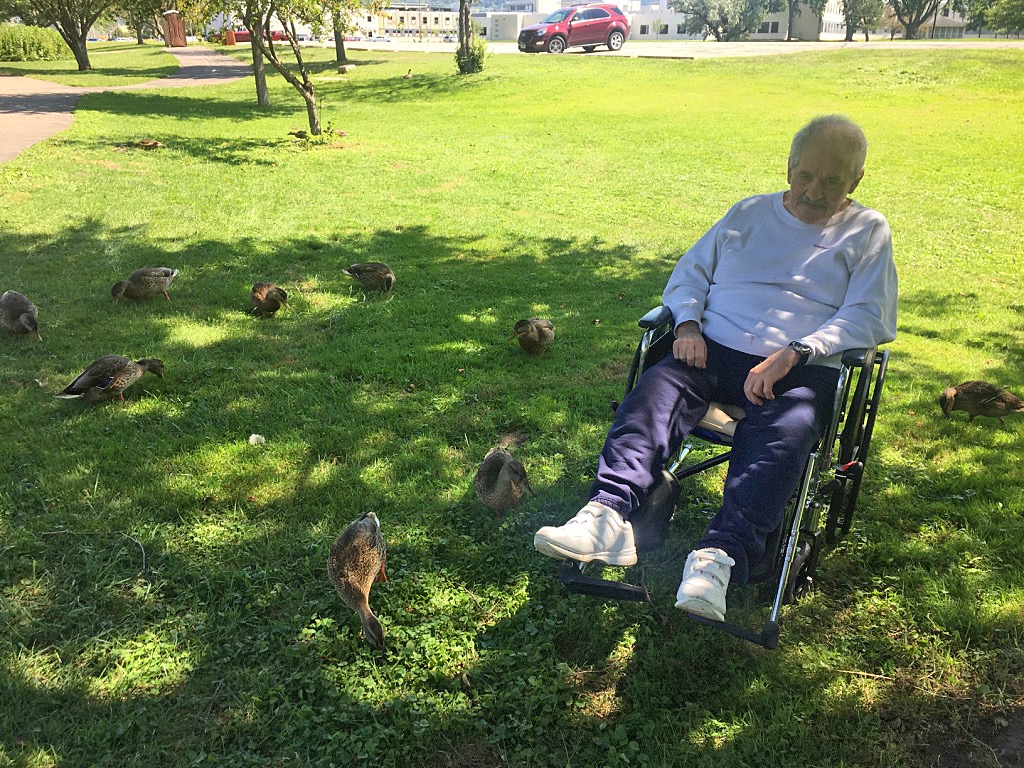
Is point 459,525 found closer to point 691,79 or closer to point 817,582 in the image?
point 817,582

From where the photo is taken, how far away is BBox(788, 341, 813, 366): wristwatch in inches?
110

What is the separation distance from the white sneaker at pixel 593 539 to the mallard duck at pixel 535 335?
2.63 m

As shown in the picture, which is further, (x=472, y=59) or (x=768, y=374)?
(x=472, y=59)

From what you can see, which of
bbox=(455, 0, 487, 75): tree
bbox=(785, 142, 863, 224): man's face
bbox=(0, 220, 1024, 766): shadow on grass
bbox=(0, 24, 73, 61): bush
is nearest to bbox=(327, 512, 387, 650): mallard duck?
bbox=(0, 220, 1024, 766): shadow on grass

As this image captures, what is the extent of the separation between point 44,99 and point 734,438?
71.5 ft

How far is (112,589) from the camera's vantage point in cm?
288

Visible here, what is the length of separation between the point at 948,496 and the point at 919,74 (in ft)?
79.4

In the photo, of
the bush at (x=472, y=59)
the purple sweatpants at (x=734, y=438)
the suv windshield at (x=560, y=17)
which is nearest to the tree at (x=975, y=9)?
the suv windshield at (x=560, y=17)

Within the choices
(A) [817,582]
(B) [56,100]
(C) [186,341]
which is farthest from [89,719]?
(B) [56,100]

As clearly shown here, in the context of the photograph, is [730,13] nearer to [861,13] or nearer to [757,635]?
[861,13]

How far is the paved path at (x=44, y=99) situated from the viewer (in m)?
12.9

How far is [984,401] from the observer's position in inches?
170

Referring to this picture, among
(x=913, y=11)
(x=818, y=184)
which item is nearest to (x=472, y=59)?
(x=818, y=184)

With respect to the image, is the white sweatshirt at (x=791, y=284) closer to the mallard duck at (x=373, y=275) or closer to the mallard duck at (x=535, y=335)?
the mallard duck at (x=535, y=335)
